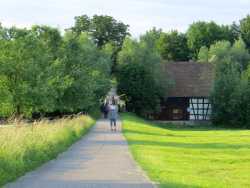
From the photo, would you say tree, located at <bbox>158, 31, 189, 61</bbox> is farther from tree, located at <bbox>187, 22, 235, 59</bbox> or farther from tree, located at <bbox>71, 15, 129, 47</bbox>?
tree, located at <bbox>71, 15, 129, 47</bbox>

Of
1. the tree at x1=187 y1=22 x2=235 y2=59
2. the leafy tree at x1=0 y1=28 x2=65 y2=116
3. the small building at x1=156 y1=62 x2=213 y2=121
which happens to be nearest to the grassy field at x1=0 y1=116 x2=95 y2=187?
the leafy tree at x1=0 y1=28 x2=65 y2=116

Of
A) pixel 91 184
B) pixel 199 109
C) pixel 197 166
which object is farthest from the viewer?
pixel 199 109

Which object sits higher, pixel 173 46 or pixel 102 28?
pixel 102 28

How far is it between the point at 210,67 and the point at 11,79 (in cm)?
5487

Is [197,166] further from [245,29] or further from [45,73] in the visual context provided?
[245,29]

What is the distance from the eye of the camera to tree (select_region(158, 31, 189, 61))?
11525 centimetres

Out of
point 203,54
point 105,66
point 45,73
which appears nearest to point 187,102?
point 105,66

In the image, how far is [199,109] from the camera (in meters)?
79.5

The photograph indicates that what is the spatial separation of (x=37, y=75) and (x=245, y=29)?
287 feet

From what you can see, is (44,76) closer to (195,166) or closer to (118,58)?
(195,166)

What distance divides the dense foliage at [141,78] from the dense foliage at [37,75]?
22.7 metres

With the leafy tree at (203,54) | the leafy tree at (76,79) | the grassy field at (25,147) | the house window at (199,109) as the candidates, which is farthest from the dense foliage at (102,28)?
the grassy field at (25,147)

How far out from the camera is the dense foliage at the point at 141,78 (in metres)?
75.6

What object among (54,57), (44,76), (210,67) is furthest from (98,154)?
(210,67)
